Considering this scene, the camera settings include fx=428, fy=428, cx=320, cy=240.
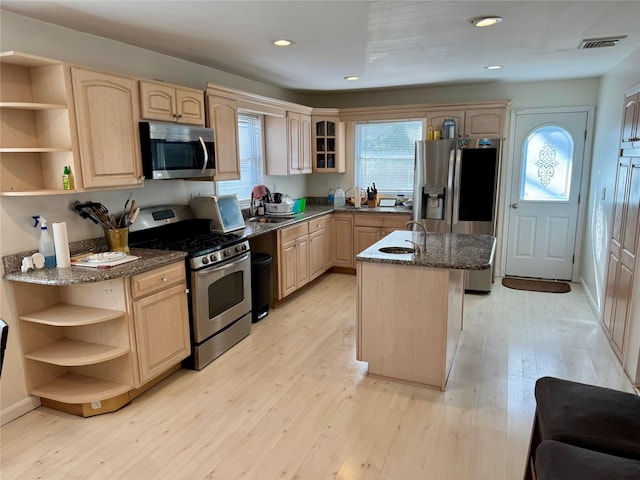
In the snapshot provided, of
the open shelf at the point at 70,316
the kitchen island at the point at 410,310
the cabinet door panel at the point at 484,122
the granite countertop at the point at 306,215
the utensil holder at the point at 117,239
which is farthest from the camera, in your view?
the cabinet door panel at the point at 484,122

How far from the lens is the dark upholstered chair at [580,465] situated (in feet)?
4.58

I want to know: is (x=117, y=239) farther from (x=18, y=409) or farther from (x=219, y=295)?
(x=18, y=409)

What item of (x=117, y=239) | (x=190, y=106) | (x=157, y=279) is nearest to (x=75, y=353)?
(x=157, y=279)

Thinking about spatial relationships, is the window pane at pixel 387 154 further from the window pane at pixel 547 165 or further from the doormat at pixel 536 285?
the doormat at pixel 536 285

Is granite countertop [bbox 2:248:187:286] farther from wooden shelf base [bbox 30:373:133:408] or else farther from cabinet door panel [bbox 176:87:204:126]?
cabinet door panel [bbox 176:87:204:126]

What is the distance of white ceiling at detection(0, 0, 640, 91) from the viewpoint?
242 cm

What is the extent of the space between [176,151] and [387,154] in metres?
3.34

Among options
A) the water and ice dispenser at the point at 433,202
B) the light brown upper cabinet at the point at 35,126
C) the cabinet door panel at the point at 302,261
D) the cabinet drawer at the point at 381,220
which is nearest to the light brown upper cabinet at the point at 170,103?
the light brown upper cabinet at the point at 35,126

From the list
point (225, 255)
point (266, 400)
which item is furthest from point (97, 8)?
point (266, 400)

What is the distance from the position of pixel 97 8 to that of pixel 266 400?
2523 mm

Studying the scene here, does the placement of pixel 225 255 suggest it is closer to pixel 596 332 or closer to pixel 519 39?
pixel 519 39

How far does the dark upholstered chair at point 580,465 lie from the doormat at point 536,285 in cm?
379

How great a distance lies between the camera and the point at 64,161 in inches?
101

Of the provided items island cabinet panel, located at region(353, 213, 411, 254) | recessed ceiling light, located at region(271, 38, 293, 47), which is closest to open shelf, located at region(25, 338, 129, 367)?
recessed ceiling light, located at region(271, 38, 293, 47)
